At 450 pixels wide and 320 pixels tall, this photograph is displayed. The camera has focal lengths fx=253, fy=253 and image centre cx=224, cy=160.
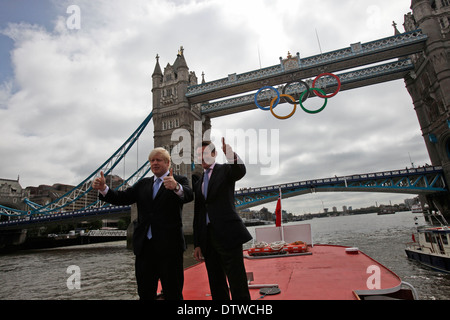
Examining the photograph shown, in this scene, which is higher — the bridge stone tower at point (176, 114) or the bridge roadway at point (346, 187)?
the bridge stone tower at point (176, 114)

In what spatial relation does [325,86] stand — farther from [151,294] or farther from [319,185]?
[151,294]

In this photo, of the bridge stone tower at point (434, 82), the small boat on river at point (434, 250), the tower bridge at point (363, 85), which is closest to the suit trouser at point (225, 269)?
the small boat on river at point (434, 250)

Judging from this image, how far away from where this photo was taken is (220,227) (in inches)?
93.7

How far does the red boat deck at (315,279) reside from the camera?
3168mm

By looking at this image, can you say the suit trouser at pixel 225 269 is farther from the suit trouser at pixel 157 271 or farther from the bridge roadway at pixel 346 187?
the bridge roadway at pixel 346 187

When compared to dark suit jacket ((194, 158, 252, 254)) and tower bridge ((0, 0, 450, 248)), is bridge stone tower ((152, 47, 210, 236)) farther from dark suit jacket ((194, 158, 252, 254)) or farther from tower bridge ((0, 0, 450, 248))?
dark suit jacket ((194, 158, 252, 254))

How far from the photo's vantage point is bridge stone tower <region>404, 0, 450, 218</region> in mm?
22781

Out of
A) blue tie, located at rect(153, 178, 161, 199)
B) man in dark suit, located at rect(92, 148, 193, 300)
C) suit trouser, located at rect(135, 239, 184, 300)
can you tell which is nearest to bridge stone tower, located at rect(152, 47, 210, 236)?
blue tie, located at rect(153, 178, 161, 199)

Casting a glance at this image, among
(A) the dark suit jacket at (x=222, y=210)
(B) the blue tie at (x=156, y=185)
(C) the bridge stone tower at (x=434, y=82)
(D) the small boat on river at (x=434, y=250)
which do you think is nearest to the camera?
(A) the dark suit jacket at (x=222, y=210)

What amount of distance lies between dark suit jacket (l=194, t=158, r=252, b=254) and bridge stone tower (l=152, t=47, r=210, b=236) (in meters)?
23.7

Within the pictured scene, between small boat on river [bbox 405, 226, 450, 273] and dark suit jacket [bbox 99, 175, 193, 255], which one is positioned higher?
dark suit jacket [bbox 99, 175, 193, 255]

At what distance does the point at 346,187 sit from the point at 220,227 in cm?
2885

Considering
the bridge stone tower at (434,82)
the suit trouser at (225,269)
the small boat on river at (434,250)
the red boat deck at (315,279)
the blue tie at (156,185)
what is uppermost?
the bridge stone tower at (434,82)

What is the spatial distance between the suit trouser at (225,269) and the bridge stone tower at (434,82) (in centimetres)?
2795
